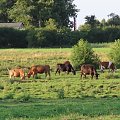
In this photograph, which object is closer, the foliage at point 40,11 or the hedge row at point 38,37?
the hedge row at point 38,37

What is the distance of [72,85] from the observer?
30.0m

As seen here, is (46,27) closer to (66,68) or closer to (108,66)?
(108,66)

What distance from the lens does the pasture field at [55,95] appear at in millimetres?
12789

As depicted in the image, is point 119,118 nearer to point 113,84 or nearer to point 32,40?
point 113,84

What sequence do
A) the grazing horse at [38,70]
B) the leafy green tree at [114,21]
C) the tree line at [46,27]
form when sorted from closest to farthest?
1. the grazing horse at [38,70]
2. the tree line at [46,27]
3. the leafy green tree at [114,21]

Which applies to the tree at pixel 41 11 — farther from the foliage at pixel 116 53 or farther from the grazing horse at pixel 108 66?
the grazing horse at pixel 108 66

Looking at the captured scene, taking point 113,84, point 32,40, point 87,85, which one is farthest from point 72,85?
point 32,40

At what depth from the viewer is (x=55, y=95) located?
934 inches

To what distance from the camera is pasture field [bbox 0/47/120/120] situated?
12.8 metres

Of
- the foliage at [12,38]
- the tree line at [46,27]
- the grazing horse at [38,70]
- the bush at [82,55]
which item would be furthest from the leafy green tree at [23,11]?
the grazing horse at [38,70]

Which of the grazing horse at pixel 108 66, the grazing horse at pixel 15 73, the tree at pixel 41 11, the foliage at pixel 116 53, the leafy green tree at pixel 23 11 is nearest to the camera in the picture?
the grazing horse at pixel 15 73

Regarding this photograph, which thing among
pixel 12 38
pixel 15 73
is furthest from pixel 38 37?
pixel 15 73

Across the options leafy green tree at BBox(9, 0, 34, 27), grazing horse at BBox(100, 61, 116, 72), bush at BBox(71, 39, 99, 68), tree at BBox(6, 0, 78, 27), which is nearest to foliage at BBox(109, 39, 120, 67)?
bush at BBox(71, 39, 99, 68)

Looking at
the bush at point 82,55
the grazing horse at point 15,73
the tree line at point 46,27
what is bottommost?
the grazing horse at point 15,73
